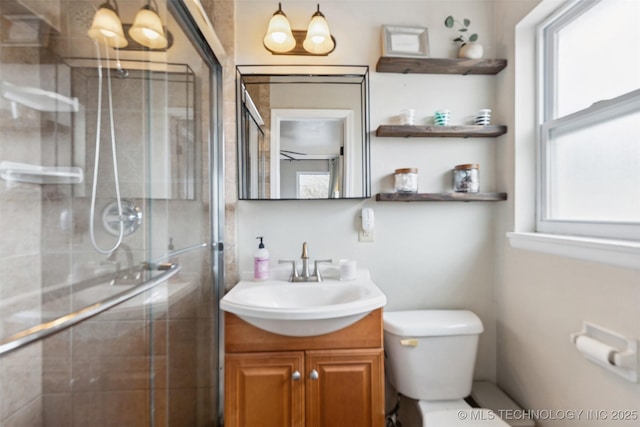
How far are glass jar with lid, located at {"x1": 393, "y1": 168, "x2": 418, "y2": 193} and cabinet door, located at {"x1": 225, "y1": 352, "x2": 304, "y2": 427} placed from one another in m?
0.93

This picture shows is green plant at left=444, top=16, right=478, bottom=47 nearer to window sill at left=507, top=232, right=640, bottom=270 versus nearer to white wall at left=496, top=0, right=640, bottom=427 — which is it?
white wall at left=496, top=0, right=640, bottom=427

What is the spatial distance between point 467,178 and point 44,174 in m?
1.75

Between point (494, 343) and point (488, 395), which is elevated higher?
point (494, 343)

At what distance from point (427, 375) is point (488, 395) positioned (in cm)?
43

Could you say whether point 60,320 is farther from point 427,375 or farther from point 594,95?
point 594,95

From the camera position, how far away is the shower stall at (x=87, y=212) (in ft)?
2.72

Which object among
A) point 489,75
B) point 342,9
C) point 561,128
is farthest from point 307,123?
point 561,128

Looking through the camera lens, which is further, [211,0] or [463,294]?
[463,294]

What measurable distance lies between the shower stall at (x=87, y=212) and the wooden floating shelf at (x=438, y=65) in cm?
93

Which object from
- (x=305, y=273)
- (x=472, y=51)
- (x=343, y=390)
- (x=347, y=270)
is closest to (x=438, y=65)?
(x=472, y=51)

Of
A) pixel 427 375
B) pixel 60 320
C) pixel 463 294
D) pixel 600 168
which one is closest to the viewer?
pixel 60 320

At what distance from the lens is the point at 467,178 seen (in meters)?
1.45

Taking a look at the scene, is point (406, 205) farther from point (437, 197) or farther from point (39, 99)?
point (39, 99)

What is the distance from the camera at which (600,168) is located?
3.62ft
